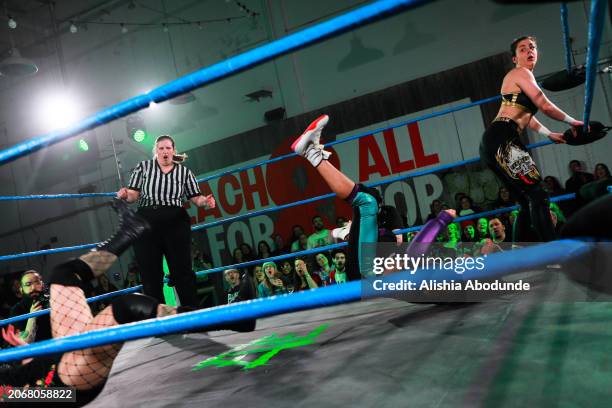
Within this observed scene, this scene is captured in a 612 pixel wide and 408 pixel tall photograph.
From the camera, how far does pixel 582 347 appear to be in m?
1.38

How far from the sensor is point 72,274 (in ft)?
5.00

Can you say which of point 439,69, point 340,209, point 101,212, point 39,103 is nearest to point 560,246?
point 340,209

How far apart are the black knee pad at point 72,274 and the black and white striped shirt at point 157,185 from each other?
0.84 metres

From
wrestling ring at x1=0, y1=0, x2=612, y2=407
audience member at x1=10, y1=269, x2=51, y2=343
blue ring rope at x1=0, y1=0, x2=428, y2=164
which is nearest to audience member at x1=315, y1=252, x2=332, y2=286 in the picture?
wrestling ring at x1=0, y1=0, x2=612, y2=407

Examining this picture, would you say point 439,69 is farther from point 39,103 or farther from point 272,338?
point 39,103

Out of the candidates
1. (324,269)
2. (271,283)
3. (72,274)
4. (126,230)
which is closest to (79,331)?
(72,274)

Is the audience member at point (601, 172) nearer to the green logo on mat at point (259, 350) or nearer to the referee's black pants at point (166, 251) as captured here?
the green logo on mat at point (259, 350)

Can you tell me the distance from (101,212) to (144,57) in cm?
310

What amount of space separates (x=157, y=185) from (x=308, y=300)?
186 cm

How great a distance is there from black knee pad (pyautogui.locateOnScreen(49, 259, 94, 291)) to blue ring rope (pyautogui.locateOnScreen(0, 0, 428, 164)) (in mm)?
469

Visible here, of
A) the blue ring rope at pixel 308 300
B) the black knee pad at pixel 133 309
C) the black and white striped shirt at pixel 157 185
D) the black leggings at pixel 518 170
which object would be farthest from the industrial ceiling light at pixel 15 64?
the blue ring rope at pixel 308 300

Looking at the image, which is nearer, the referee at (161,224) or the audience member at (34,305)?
the referee at (161,224)

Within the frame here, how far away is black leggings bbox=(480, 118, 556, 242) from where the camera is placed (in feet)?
6.35

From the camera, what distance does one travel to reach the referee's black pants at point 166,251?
2.36 meters
